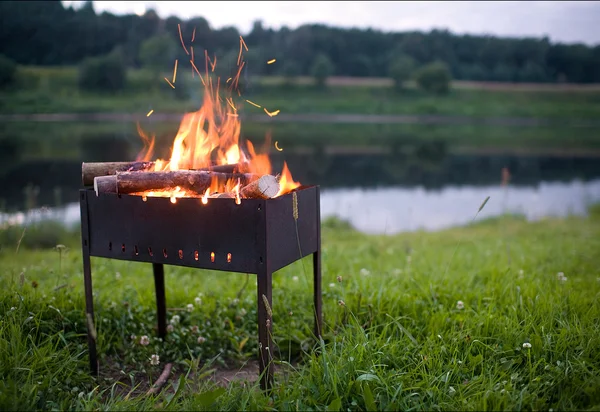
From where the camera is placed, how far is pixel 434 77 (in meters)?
48.0

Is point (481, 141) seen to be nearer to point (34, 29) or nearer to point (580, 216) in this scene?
point (580, 216)

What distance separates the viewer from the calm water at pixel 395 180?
15602mm

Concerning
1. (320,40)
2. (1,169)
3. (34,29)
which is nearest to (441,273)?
(34,29)

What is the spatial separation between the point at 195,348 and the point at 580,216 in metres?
11.6

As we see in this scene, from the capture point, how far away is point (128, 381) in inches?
130

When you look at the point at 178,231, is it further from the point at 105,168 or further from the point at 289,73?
the point at 289,73

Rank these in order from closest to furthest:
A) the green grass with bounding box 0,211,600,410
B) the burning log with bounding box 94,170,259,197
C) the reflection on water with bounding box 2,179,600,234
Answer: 1. the green grass with bounding box 0,211,600,410
2. the burning log with bounding box 94,170,259,197
3. the reflection on water with bounding box 2,179,600,234

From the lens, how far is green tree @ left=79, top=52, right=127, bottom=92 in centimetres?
3022

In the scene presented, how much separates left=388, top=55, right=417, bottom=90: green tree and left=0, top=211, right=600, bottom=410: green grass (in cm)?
4594

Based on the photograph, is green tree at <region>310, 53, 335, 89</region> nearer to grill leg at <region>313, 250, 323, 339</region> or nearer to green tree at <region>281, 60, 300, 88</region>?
green tree at <region>281, 60, 300, 88</region>

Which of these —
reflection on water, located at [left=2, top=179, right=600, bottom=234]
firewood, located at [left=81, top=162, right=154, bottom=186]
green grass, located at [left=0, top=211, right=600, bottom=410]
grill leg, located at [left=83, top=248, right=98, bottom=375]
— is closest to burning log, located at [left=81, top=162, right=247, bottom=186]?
firewood, located at [left=81, top=162, right=154, bottom=186]

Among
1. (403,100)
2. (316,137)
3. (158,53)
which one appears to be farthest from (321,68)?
(158,53)

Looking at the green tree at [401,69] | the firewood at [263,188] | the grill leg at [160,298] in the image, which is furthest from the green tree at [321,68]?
the firewood at [263,188]

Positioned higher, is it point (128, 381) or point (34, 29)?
point (34, 29)
